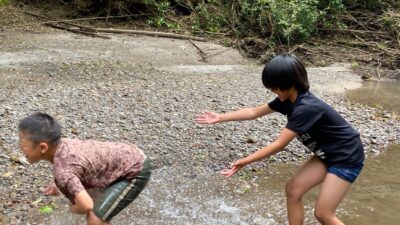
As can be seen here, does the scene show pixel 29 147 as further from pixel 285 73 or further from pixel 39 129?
pixel 285 73

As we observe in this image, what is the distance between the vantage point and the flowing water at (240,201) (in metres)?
4.15

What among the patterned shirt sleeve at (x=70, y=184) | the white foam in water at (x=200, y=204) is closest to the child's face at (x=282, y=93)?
the patterned shirt sleeve at (x=70, y=184)

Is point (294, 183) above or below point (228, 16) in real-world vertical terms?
above

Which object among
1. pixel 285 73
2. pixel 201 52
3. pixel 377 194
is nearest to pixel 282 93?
pixel 285 73

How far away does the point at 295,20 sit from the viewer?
12.5 m

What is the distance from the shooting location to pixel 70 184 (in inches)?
98.3

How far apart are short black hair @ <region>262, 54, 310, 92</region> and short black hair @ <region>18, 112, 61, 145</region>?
129 centimetres

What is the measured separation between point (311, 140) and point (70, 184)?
1536mm

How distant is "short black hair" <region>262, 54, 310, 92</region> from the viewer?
116 inches

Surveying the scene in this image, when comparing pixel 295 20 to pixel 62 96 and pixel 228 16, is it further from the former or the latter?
pixel 62 96

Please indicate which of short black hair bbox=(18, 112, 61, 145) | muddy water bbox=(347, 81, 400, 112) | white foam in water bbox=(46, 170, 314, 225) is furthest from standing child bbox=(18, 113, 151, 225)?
muddy water bbox=(347, 81, 400, 112)

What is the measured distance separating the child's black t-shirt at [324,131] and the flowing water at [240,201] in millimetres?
1232

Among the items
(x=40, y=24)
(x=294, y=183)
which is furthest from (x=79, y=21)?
(x=294, y=183)

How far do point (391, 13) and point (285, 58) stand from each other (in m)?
11.3
